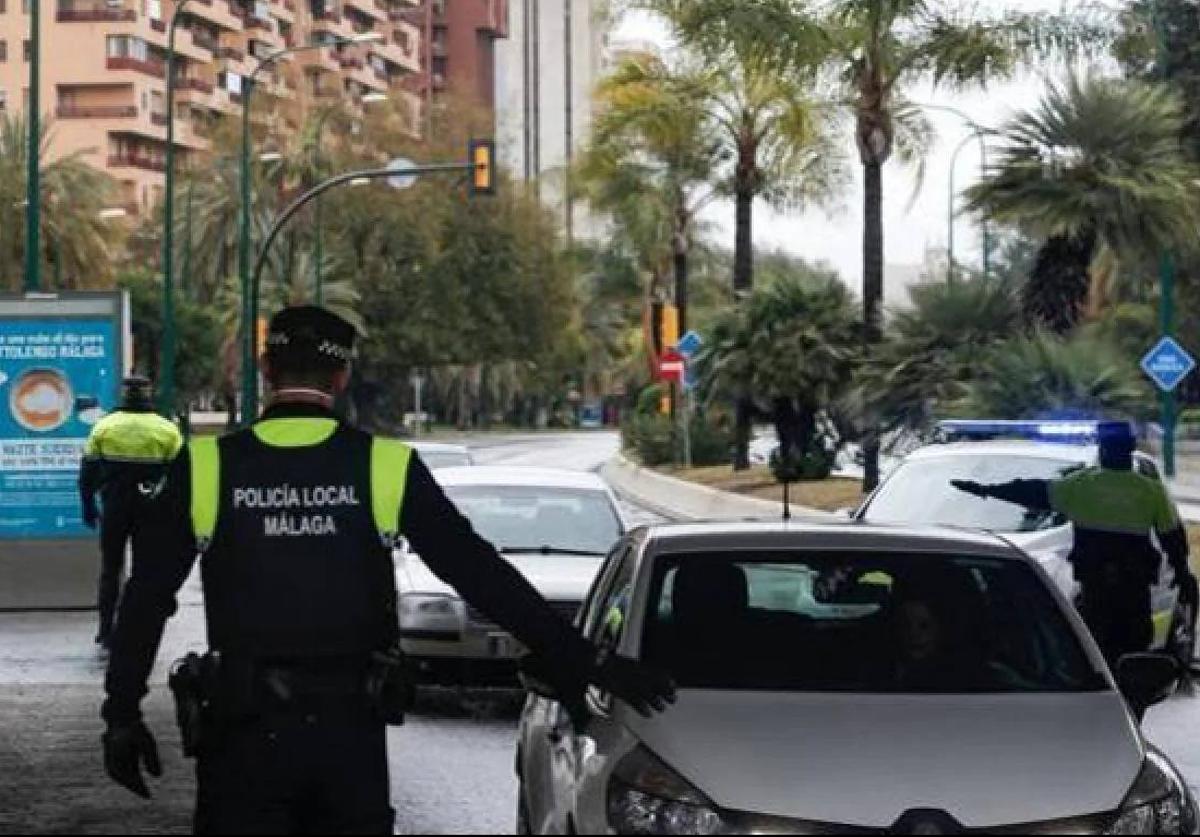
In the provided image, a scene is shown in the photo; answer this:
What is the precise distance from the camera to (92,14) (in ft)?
283

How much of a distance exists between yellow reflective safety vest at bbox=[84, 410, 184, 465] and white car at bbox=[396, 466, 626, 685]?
167cm

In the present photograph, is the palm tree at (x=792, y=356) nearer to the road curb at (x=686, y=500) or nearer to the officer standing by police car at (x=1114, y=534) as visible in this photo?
the road curb at (x=686, y=500)

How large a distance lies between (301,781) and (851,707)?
73.0 inches

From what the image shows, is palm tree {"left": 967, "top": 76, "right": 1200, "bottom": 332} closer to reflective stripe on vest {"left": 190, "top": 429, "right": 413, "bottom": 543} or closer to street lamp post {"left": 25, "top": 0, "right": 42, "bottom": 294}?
street lamp post {"left": 25, "top": 0, "right": 42, "bottom": 294}

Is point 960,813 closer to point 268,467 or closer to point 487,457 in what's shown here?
point 268,467

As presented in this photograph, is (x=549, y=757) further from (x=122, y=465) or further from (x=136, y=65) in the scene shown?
(x=136, y=65)

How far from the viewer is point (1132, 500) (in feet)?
38.7

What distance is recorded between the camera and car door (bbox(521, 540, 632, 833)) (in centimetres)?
639

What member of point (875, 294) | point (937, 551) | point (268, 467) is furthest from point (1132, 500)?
point (875, 294)

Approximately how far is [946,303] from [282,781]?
28.6m

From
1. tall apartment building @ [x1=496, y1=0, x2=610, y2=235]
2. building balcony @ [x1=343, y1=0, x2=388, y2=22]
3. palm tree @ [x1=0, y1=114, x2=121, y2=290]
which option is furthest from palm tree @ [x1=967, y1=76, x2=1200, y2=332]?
tall apartment building @ [x1=496, y1=0, x2=610, y2=235]

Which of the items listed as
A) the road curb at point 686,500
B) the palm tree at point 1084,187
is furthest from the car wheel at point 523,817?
the road curb at point 686,500

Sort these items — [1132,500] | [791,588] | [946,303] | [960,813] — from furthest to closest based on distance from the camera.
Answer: [946,303] < [1132,500] < [791,588] < [960,813]

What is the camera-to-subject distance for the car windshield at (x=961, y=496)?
1468 cm
